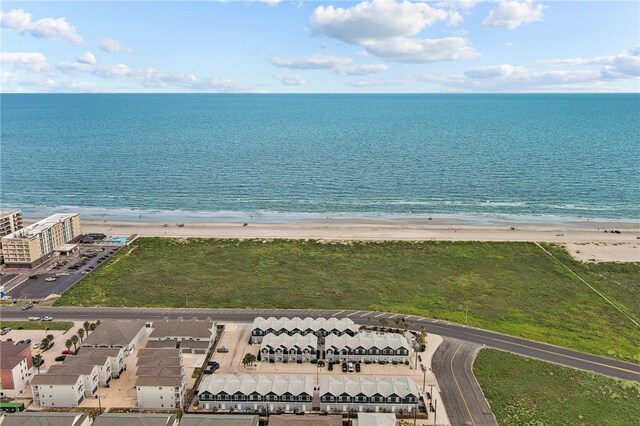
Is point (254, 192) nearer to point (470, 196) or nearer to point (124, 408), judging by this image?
point (470, 196)

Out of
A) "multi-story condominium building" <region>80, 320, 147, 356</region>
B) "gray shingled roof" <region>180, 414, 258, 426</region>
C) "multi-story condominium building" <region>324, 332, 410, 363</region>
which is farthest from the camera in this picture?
"multi-story condominium building" <region>80, 320, 147, 356</region>

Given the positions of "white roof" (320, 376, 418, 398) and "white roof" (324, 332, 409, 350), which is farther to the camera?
"white roof" (324, 332, 409, 350)

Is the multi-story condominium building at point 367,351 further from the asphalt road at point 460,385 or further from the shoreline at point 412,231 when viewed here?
the shoreline at point 412,231

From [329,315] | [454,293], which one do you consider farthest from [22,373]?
[454,293]

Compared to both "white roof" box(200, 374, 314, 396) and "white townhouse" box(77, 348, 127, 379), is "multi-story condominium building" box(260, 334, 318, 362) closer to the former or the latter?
"white roof" box(200, 374, 314, 396)

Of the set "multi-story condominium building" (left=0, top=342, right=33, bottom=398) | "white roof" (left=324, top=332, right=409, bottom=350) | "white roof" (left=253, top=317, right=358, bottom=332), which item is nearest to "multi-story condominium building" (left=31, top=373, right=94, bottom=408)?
"multi-story condominium building" (left=0, top=342, right=33, bottom=398)
